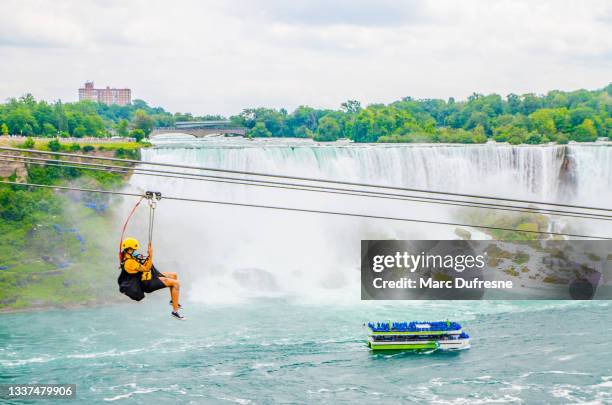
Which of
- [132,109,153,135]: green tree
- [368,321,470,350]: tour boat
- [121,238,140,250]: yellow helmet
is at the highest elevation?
[132,109,153,135]: green tree

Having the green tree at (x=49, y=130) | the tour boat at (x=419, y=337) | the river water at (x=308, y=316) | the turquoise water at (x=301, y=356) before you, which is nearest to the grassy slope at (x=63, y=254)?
the river water at (x=308, y=316)

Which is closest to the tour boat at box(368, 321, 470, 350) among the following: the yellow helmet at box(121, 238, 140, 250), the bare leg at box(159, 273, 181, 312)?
the bare leg at box(159, 273, 181, 312)

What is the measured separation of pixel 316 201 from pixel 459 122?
86.0ft

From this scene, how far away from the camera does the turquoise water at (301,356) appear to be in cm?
1805

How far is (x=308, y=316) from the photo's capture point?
995 inches

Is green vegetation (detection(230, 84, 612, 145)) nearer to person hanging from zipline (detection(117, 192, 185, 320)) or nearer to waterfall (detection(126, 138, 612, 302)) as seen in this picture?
waterfall (detection(126, 138, 612, 302))

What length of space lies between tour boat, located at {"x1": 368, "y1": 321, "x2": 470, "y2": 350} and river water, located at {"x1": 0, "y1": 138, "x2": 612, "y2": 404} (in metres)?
0.40

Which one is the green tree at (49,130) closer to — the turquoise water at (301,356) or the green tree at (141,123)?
the green tree at (141,123)

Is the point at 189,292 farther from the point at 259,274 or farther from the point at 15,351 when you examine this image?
the point at 15,351

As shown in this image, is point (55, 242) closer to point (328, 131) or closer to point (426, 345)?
point (426, 345)

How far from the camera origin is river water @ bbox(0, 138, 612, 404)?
18609mm

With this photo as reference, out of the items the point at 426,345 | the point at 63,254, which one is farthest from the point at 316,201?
the point at 426,345

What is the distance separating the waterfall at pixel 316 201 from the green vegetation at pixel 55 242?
2169mm

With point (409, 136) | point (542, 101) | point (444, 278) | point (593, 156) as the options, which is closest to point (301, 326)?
point (444, 278)
